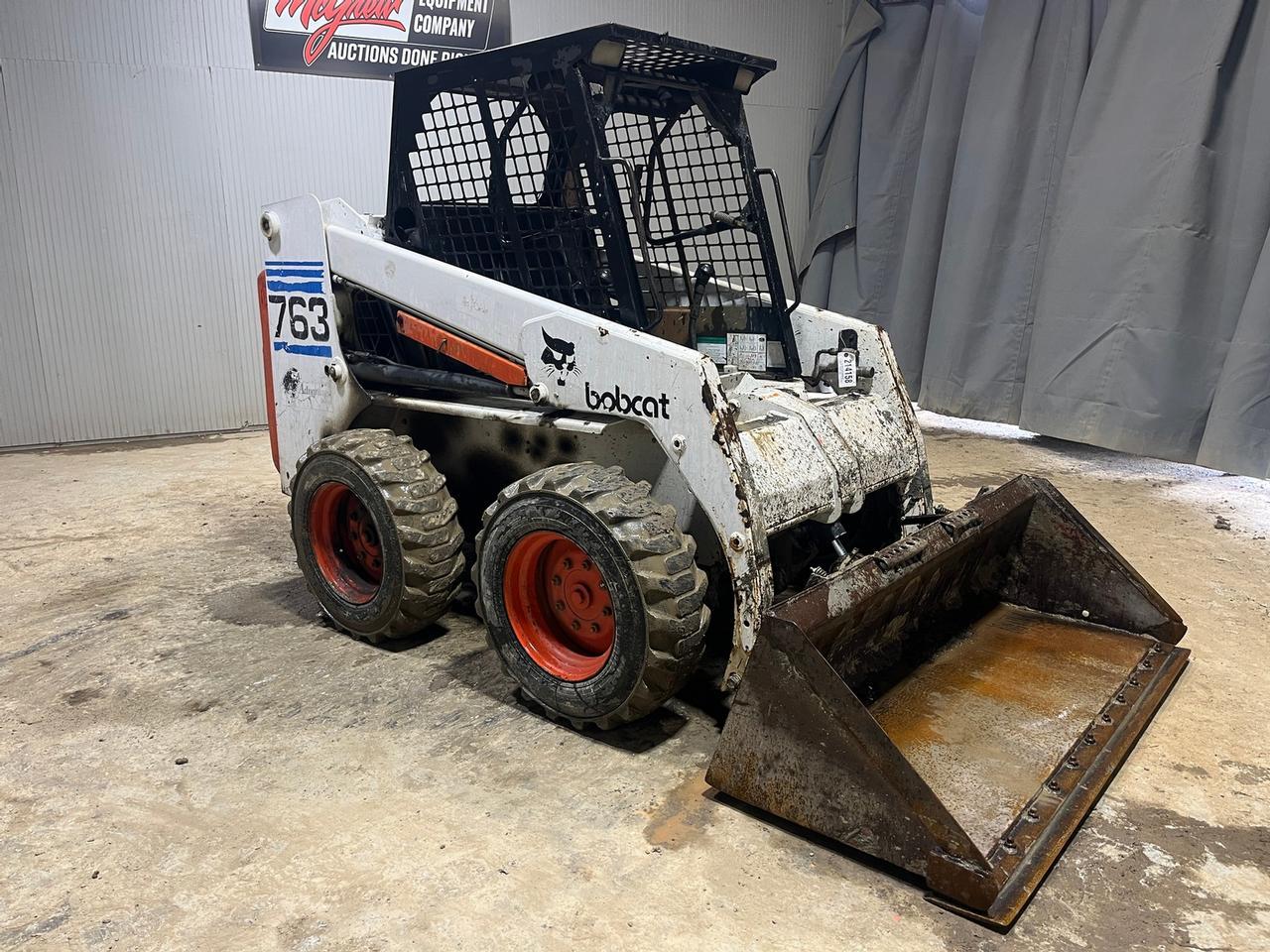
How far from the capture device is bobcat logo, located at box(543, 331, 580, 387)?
2942 mm

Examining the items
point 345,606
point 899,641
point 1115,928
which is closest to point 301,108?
point 345,606

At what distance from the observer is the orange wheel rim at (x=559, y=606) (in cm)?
289

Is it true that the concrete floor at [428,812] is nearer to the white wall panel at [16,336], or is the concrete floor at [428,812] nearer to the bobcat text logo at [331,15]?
the white wall panel at [16,336]

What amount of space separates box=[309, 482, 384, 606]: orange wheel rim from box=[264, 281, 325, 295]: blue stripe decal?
725 millimetres

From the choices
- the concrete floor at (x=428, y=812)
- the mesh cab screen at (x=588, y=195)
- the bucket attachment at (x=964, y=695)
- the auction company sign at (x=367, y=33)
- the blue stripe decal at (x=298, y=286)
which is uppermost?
the auction company sign at (x=367, y=33)

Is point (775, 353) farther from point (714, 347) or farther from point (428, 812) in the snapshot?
point (428, 812)

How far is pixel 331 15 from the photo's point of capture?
6605 mm

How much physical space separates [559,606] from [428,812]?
0.75 metres

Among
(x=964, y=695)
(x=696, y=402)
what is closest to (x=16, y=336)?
(x=696, y=402)

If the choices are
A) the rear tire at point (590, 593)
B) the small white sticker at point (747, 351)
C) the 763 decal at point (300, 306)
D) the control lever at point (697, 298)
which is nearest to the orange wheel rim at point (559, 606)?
the rear tire at point (590, 593)

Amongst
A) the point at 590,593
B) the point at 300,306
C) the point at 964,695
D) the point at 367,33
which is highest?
the point at 367,33

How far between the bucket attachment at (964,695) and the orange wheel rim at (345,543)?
1680mm

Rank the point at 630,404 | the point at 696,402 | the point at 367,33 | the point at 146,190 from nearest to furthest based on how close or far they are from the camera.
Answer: the point at 696,402 → the point at 630,404 → the point at 146,190 → the point at 367,33

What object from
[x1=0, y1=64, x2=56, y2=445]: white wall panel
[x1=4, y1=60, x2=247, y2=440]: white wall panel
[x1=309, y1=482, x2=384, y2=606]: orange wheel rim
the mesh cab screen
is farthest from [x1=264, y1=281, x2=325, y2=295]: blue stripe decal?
[x1=0, y1=64, x2=56, y2=445]: white wall panel
